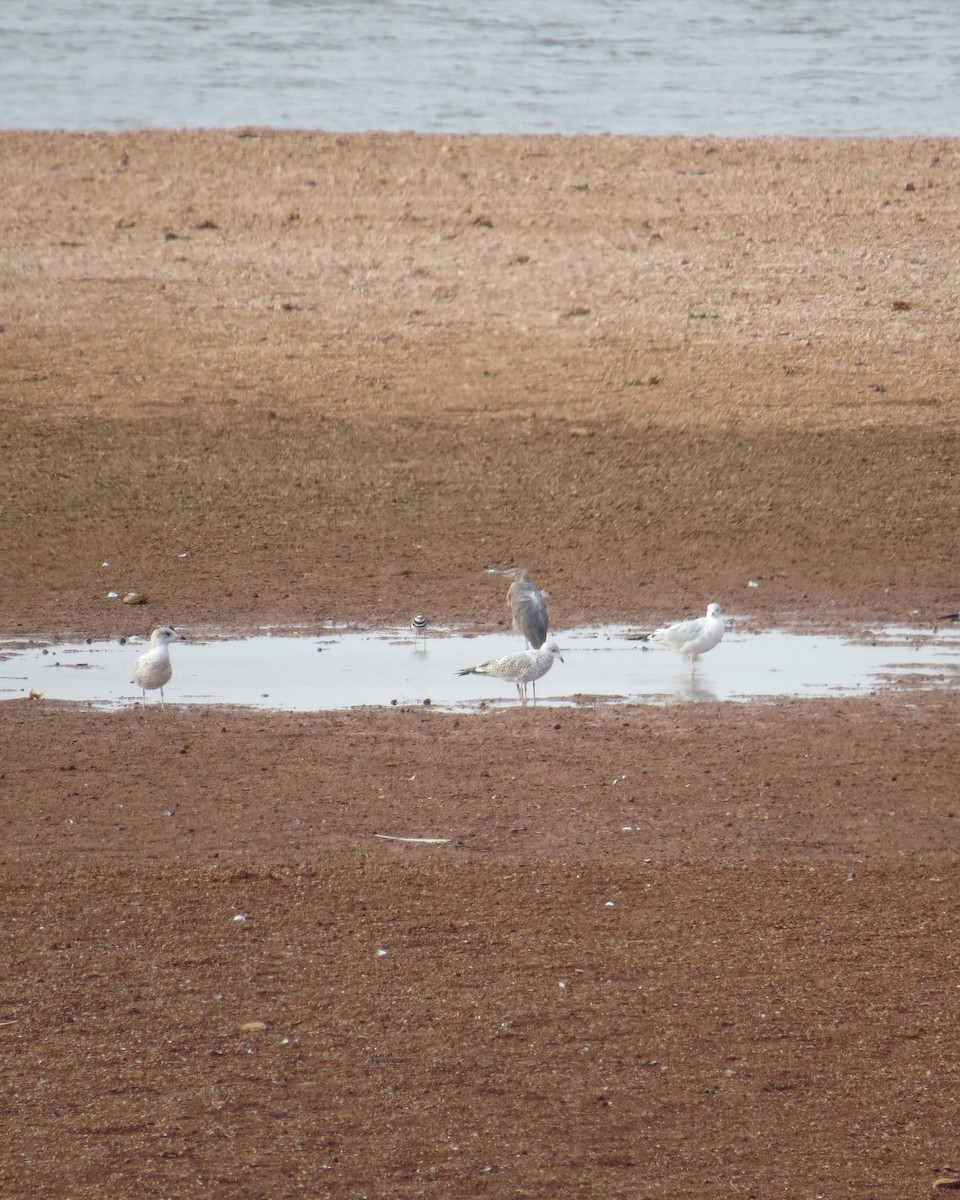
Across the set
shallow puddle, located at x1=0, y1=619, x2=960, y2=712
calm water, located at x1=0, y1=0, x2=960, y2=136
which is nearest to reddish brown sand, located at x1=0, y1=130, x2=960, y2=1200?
shallow puddle, located at x1=0, y1=619, x2=960, y2=712

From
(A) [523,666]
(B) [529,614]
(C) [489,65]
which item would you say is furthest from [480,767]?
(C) [489,65]

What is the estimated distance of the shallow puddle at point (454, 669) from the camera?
34.9 feet

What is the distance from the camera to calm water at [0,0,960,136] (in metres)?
31.5

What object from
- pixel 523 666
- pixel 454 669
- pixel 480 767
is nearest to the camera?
pixel 480 767

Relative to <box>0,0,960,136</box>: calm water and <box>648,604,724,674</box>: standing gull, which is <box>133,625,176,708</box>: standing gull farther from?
<box>0,0,960,136</box>: calm water

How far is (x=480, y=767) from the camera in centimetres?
911

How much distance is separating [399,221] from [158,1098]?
20914 mm

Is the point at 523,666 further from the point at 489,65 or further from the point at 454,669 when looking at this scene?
the point at 489,65

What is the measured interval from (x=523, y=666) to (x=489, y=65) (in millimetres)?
26617

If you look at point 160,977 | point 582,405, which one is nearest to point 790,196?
point 582,405

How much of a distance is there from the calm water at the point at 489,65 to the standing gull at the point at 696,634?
20531 mm

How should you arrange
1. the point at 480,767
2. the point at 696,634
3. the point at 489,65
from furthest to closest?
the point at 489,65, the point at 696,634, the point at 480,767

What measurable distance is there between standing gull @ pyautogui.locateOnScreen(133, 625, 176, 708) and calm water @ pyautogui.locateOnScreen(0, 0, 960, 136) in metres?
21.3

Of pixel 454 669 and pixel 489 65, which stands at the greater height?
pixel 454 669
